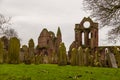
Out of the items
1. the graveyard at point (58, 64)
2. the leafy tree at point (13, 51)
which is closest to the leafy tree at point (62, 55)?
the graveyard at point (58, 64)

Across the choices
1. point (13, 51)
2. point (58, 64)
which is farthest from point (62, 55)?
point (13, 51)

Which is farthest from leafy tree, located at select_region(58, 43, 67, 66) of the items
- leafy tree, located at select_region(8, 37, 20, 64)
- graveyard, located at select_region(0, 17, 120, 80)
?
leafy tree, located at select_region(8, 37, 20, 64)

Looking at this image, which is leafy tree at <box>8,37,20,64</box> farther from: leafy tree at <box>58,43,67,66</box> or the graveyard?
leafy tree at <box>58,43,67,66</box>

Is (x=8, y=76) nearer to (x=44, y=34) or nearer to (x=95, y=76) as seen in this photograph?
(x=95, y=76)

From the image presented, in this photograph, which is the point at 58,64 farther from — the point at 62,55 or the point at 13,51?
the point at 13,51

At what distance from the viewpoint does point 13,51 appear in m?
20.5

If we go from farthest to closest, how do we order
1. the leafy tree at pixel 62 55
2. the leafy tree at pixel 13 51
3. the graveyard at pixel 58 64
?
the leafy tree at pixel 62 55
the leafy tree at pixel 13 51
the graveyard at pixel 58 64

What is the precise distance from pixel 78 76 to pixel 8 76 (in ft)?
10.6

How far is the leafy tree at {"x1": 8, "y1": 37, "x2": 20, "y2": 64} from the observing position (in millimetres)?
20562

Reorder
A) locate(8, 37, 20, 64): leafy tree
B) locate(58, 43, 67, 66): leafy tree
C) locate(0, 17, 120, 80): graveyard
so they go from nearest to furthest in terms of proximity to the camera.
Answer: locate(0, 17, 120, 80): graveyard
locate(8, 37, 20, 64): leafy tree
locate(58, 43, 67, 66): leafy tree

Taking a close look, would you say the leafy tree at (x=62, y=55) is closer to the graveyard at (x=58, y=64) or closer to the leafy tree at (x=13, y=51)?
the graveyard at (x=58, y=64)

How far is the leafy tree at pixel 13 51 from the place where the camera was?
20562 millimetres

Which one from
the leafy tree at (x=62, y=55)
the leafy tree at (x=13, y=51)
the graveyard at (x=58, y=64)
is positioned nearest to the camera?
the graveyard at (x=58, y=64)

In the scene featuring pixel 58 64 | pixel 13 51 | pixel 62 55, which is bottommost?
pixel 58 64
